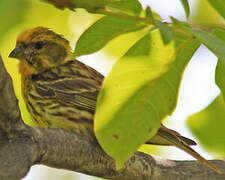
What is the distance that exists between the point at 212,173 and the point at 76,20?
1.62 metres

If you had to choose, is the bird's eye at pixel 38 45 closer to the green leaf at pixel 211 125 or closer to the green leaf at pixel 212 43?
the green leaf at pixel 211 125

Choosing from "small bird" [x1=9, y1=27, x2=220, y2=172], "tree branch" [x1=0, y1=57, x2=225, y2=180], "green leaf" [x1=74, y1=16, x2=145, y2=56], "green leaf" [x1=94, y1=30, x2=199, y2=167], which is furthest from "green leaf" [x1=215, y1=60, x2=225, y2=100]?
"small bird" [x1=9, y1=27, x2=220, y2=172]

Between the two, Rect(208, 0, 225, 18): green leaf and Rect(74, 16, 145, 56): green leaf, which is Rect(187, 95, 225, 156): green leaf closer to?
Rect(208, 0, 225, 18): green leaf

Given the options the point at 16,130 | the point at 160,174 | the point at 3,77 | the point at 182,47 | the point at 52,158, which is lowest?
the point at 160,174

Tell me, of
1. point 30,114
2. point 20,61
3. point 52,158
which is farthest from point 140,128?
point 20,61

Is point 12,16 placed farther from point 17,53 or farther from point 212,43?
point 212,43

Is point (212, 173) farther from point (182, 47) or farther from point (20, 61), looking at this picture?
point (20, 61)

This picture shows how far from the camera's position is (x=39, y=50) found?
5.36m

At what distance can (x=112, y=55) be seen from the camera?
398 cm

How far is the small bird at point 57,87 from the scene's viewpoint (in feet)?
14.3

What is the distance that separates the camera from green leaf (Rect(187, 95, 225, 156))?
343 centimetres

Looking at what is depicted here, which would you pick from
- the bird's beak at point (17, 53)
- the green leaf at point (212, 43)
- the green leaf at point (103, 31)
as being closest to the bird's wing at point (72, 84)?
the bird's beak at point (17, 53)

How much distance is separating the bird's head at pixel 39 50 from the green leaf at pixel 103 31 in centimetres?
273

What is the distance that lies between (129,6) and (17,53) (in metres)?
2.96
